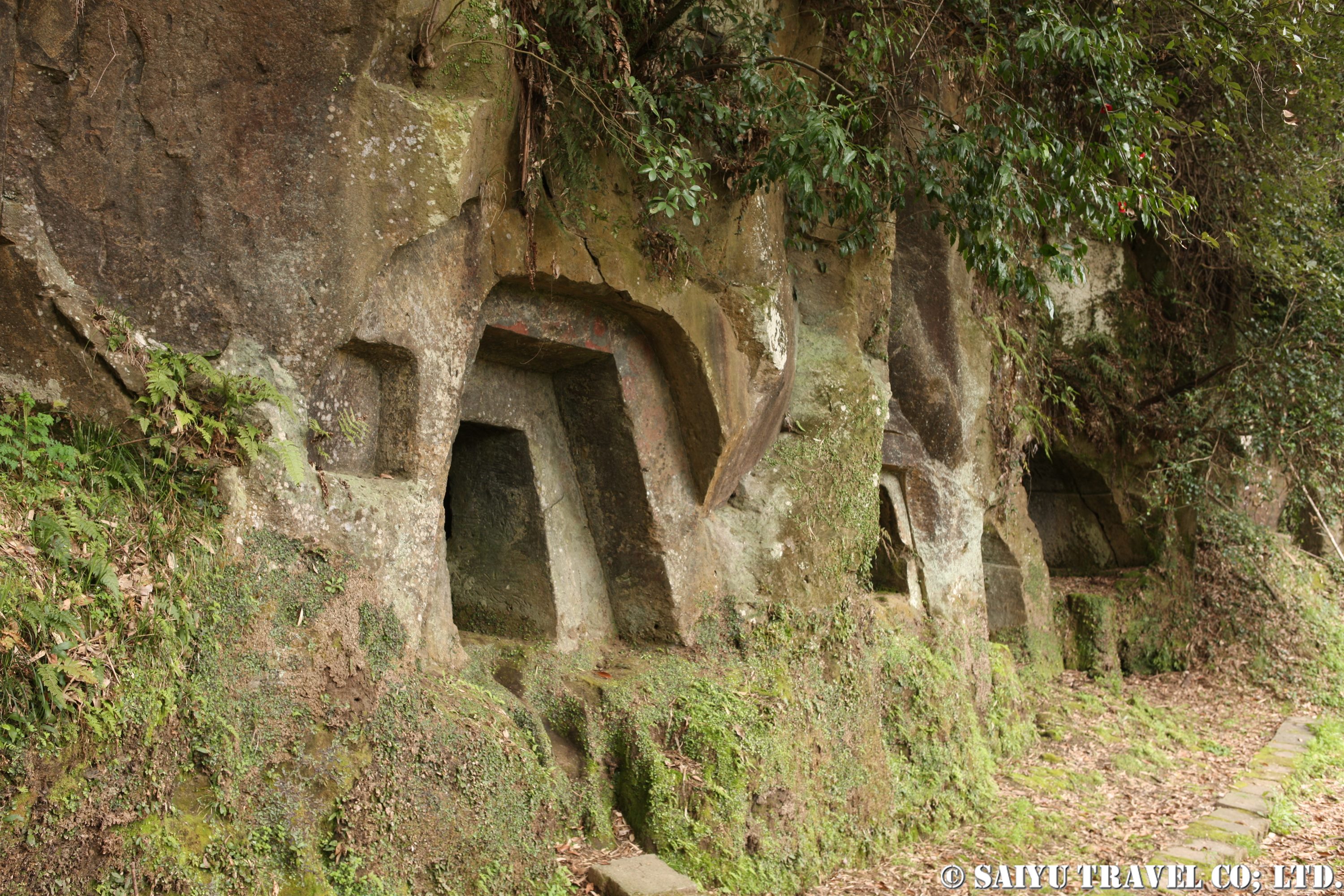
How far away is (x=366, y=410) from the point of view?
519 centimetres

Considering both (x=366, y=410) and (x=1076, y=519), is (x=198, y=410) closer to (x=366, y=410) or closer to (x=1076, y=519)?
(x=366, y=410)

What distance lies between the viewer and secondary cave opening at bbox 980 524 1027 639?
11.6 meters

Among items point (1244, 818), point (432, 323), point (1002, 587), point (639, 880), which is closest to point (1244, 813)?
point (1244, 818)

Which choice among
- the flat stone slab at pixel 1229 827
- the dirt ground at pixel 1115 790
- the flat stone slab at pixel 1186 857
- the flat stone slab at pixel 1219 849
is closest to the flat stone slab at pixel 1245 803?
the dirt ground at pixel 1115 790

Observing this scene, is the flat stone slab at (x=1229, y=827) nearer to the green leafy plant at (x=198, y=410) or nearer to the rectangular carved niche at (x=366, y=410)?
the rectangular carved niche at (x=366, y=410)

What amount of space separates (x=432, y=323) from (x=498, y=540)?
6.06 ft

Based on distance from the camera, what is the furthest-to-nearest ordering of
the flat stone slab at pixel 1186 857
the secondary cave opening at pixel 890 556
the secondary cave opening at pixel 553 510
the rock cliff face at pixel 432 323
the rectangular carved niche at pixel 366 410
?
the secondary cave opening at pixel 890 556, the flat stone slab at pixel 1186 857, the secondary cave opening at pixel 553 510, the rectangular carved niche at pixel 366 410, the rock cliff face at pixel 432 323

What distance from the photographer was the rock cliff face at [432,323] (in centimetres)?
436

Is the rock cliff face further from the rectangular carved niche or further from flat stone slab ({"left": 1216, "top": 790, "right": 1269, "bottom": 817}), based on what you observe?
flat stone slab ({"left": 1216, "top": 790, "right": 1269, "bottom": 817})

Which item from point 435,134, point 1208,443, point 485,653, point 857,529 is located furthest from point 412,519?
point 1208,443

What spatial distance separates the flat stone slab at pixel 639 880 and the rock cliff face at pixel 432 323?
1.37 metres

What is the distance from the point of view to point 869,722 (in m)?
7.49

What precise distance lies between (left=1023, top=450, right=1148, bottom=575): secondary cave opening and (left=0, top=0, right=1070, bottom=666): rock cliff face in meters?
5.83

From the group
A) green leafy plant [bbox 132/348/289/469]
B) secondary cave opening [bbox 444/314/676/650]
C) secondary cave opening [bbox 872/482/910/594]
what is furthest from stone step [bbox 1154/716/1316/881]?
green leafy plant [bbox 132/348/289/469]
